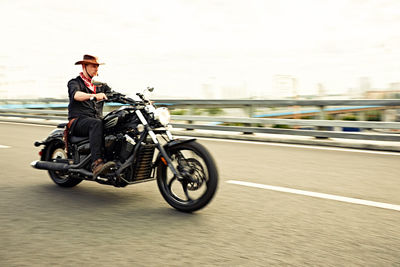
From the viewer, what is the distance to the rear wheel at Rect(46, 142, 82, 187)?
5.84 m

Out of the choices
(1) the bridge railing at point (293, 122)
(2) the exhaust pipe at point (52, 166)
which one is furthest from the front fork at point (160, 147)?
(1) the bridge railing at point (293, 122)

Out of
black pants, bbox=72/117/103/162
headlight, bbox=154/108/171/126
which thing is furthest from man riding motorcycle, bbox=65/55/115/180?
headlight, bbox=154/108/171/126

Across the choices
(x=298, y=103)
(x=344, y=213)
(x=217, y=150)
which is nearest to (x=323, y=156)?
(x=217, y=150)

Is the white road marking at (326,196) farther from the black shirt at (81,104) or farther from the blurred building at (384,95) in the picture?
the blurred building at (384,95)

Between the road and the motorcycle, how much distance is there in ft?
0.79

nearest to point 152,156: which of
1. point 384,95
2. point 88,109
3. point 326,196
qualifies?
point 88,109

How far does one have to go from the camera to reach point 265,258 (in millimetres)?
3283

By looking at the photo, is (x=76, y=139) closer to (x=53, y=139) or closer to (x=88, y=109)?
(x=88, y=109)

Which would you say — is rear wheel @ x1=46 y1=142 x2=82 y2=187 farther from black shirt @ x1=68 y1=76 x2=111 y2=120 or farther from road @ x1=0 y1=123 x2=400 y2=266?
black shirt @ x1=68 y1=76 x2=111 y2=120

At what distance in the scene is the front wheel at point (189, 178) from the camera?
433 centimetres

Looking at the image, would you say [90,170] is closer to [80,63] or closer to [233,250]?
[80,63]

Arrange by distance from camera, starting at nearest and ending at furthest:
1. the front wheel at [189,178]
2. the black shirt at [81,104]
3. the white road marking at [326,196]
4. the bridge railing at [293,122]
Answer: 1. the front wheel at [189,178]
2. the white road marking at [326,196]
3. the black shirt at [81,104]
4. the bridge railing at [293,122]

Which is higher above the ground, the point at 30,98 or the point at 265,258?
the point at 30,98

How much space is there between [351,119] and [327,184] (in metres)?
4.77
